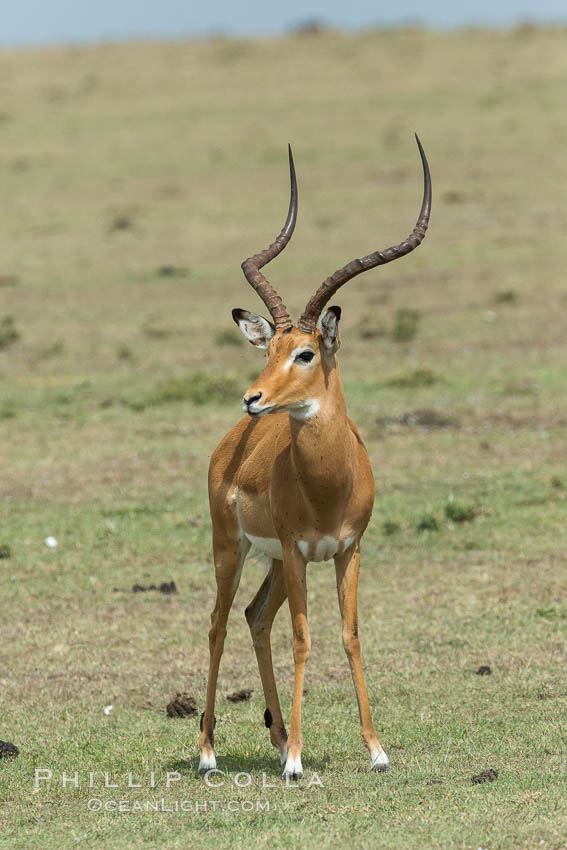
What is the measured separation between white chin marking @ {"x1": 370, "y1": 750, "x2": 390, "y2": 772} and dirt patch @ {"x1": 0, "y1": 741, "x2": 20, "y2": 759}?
233 cm

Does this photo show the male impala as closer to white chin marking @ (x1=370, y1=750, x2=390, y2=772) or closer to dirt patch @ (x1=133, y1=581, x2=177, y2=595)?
white chin marking @ (x1=370, y1=750, x2=390, y2=772)

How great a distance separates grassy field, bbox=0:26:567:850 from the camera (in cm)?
790

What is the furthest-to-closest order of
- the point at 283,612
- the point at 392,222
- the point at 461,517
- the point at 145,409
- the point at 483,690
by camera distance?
the point at 392,222 < the point at 145,409 < the point at 461,517 < the point at 283,612 < the point at 483,690

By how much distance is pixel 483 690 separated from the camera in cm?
970

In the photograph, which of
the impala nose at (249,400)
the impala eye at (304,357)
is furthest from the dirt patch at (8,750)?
the impala eye at (304,357)

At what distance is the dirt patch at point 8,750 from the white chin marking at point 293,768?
6.41 ft

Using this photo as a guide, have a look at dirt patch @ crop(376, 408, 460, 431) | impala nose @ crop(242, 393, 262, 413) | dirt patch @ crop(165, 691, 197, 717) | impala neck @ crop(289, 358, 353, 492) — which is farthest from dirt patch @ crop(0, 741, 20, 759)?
dirt patch @ crop(376, 408, 460, 431)

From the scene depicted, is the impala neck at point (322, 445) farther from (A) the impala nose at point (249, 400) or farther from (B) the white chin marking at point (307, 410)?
(A) the impala nose at point (249, 400)

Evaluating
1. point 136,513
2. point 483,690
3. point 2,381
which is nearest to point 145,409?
point 2,381

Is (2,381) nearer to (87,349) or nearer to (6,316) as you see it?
(87,349)

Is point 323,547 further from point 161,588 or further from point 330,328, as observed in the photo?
point 161,588

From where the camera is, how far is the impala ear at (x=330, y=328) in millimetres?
7512

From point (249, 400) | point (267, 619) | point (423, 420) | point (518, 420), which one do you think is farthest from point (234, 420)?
point (249, 400)

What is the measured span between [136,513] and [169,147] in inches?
1086
